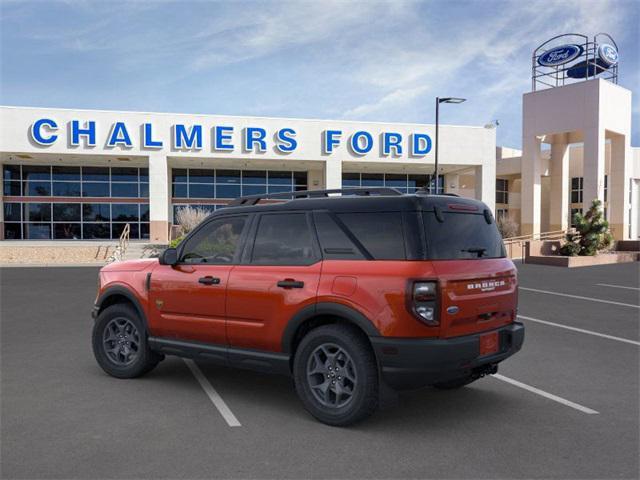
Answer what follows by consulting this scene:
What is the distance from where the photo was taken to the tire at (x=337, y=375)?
4395 millimetres

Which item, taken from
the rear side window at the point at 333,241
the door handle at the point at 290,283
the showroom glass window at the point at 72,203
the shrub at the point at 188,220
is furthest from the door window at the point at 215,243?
the showroom glass window at the point at 72,203

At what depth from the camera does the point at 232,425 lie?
15.1ft

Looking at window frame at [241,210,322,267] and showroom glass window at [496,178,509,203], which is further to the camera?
showroom glass window at [496,178,509,203]

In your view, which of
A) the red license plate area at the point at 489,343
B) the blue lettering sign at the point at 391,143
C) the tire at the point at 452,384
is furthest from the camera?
the blue lettering sign at the point at 391,143

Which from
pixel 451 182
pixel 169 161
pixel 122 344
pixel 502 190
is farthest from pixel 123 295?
pixel 502 190

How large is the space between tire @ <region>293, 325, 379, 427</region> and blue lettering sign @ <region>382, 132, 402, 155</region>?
30869 mm

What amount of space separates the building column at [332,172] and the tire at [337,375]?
29.7 meters

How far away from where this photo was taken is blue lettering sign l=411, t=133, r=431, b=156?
35125 millimetres

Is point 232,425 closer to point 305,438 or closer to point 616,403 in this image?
point 305,438

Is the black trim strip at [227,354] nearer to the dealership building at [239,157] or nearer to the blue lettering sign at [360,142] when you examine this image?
the dealership building at [239,157]

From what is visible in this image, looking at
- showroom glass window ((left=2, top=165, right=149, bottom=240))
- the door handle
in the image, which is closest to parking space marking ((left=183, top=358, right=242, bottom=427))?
the door handle

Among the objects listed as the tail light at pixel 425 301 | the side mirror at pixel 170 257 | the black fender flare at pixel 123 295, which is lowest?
the black fender flare at pixel 123 295

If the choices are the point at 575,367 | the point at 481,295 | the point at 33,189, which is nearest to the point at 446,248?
the point at 481,295

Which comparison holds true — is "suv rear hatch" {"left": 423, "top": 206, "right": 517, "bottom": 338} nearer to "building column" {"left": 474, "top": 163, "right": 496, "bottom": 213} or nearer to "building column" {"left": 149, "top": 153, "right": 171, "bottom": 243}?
"building column" {"left": 149, "top": 153, "right": 171, "bottom": 243}
